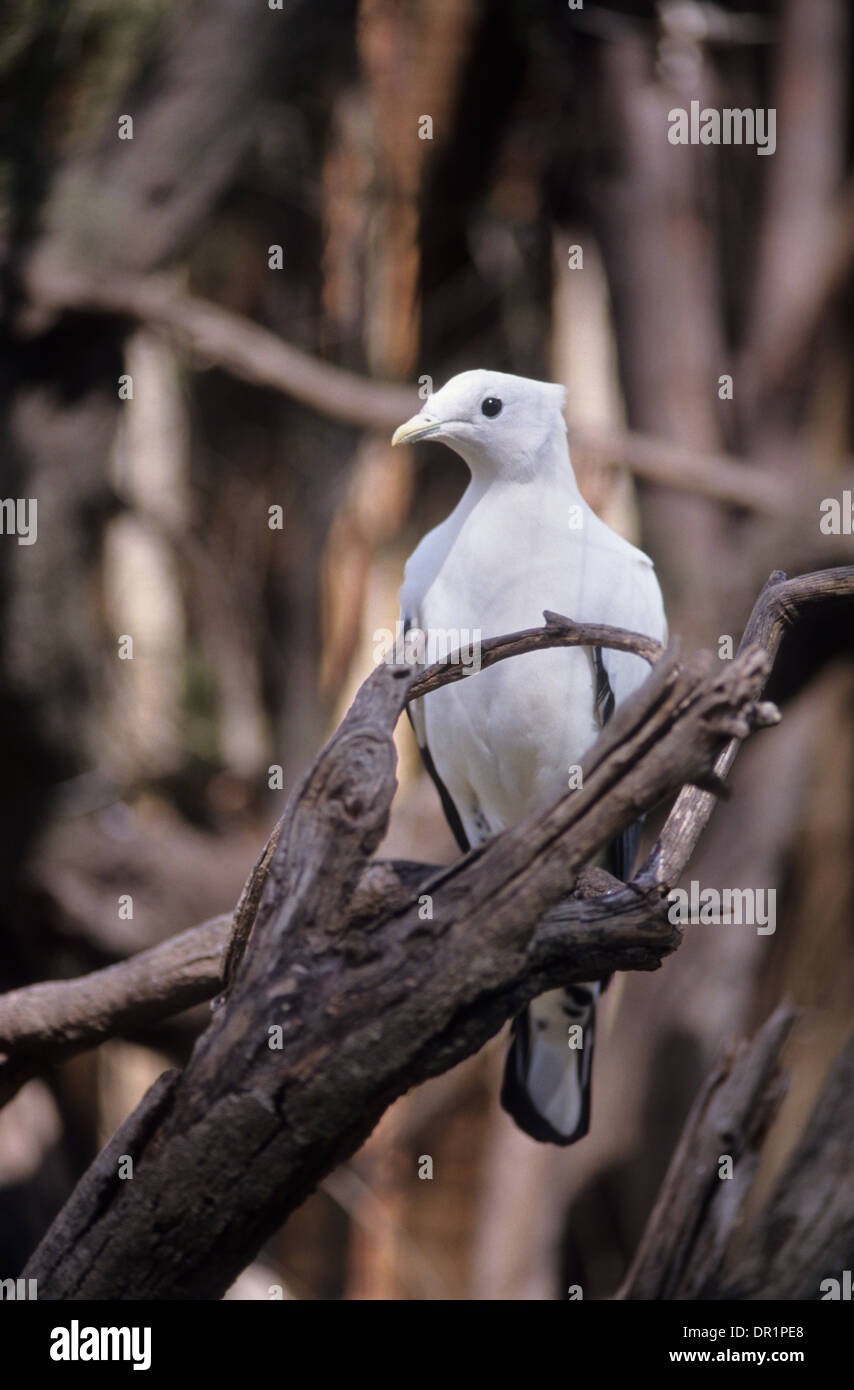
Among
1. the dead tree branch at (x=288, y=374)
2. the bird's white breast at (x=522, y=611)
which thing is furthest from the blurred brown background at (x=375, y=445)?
the bird's white breast at (x=522, y=611)

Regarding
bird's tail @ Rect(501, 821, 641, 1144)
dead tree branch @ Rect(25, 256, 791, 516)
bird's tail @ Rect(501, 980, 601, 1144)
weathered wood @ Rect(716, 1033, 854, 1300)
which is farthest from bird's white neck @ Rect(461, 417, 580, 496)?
dead tree branch @ Rect(25, 256, 791, 516)

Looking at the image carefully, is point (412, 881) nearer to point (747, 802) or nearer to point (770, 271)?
point (747, 802)

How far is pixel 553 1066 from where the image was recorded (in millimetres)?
2461

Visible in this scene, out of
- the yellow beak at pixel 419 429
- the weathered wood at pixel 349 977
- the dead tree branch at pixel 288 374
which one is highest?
the dead tree branch at pixel 288 374

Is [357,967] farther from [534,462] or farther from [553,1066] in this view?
[553,1066]

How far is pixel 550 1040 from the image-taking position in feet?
8.11

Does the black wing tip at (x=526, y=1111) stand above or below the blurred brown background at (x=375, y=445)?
below

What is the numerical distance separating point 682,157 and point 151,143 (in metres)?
2.42

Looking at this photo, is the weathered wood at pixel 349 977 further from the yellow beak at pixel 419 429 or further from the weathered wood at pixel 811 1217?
the weathered wood at pixel 811 1217

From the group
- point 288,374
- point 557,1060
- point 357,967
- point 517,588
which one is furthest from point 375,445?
point 357,967

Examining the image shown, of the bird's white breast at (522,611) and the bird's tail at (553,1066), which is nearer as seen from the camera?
the bird's white breast at (522,611)

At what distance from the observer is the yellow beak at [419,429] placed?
1927 millimetres

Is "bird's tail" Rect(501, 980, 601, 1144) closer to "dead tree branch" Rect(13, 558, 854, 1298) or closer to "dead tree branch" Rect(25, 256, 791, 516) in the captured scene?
"dead tree branch" Rect(13, 558, 854, 1298)
